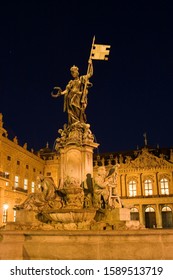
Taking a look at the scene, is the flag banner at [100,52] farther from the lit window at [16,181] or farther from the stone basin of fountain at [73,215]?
the lit window at [16,181]

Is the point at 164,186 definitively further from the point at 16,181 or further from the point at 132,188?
the point at 16,181

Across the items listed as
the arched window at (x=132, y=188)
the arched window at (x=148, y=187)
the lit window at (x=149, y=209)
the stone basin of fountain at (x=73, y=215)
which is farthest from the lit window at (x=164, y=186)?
the stone basin of fountain at (x=73, y=215)

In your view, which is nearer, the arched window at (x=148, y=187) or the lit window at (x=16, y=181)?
the lit window at (x=16, y=181)

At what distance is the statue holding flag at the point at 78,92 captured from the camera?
17172 millimetres

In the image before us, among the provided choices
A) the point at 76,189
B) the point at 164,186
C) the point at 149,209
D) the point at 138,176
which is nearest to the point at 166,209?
the point at 149,209

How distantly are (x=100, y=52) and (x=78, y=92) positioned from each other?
283 cm

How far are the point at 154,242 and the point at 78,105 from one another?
10027mm

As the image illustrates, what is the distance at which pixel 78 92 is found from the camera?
17.2 m

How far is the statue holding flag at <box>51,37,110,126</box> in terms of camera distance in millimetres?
17172

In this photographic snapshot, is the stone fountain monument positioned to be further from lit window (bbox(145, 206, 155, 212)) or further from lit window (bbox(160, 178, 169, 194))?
lit window (bbox(160, 178, 169, 194))

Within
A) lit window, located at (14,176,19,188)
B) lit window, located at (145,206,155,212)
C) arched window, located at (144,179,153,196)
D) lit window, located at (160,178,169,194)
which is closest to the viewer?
lit window, located at (14,176,19,188)

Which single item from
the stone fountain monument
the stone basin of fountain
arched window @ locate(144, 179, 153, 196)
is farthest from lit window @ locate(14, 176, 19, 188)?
the stone basin of fountain
